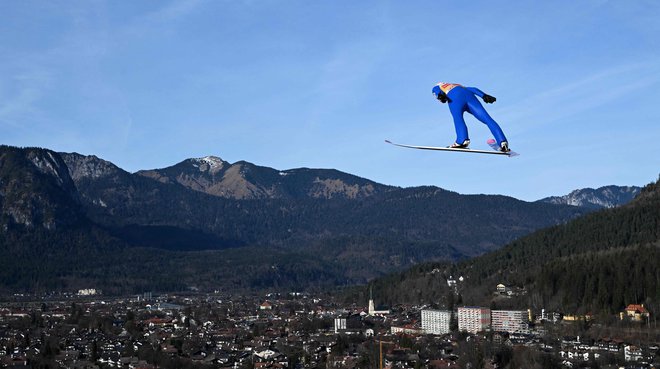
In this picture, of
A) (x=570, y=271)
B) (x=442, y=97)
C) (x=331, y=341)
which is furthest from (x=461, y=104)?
(x=570, y=271)

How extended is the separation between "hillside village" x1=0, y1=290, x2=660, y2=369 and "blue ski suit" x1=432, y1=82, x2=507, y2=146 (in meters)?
48.4

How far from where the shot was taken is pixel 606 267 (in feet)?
374

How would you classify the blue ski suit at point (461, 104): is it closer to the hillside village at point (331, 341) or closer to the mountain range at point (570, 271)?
the hillside village at point (331, 341)

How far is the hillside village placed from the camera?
8244 centimetres

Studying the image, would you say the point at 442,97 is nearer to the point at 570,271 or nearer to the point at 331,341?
the point at 331,341

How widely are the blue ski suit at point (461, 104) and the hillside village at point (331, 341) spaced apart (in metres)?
48.4

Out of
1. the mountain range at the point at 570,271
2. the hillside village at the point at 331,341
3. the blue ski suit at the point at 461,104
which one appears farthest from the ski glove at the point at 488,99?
the mountain range at the point at 570,271

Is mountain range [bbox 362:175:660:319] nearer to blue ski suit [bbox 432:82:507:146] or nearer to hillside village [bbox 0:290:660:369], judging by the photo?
hillside village [bbox 0:290:660:369]

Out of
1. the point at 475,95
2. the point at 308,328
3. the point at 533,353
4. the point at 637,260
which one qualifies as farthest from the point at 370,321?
the point at 475,95

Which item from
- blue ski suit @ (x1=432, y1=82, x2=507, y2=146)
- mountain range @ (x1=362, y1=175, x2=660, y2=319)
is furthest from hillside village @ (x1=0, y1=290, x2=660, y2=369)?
blue ski suit @ (x1=432, y1=82, x2=507, y2=146)

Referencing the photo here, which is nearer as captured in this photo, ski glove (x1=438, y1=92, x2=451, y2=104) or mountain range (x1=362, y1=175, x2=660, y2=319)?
ski glove (x1=438, y1=92, x2=451, y2=104)

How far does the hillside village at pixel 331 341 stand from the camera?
3246 inches

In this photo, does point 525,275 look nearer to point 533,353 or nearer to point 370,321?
point 370,321

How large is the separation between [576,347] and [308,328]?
40.3m
